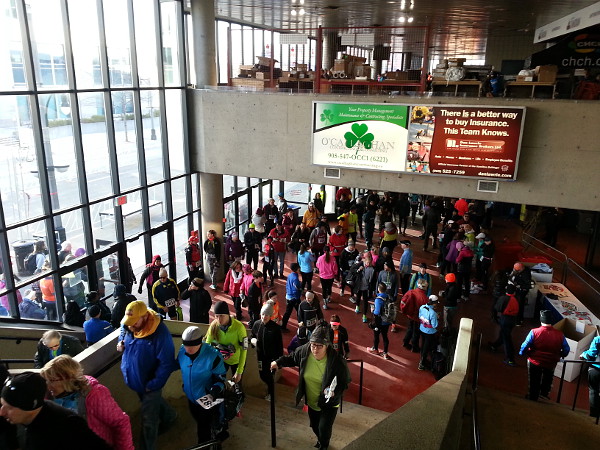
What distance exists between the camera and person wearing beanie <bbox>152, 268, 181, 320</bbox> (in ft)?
30.4

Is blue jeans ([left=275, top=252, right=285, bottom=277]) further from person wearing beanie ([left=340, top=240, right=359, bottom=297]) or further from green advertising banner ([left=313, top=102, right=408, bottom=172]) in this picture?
green advertising banner ([left=313, top=102, right=408, bottom=172])

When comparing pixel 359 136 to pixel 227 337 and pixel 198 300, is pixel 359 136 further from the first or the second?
pixel 227 337

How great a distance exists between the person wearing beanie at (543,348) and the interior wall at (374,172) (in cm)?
331

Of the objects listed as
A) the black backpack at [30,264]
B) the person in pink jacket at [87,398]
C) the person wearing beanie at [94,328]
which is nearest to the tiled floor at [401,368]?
the person wearing beanie at [94,328]

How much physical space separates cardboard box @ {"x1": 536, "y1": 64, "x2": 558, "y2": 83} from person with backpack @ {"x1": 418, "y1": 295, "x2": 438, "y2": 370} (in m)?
5.25

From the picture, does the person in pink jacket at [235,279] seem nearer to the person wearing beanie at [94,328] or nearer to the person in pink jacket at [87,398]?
the person wearing beanie at [94,328]

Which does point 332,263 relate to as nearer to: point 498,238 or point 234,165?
point 234,165

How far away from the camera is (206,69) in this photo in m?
12.4

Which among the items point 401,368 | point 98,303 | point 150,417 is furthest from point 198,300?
point 150,417

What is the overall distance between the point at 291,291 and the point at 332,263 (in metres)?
1.52

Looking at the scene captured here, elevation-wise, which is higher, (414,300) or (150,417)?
(150,417)

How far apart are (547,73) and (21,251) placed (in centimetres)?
1096

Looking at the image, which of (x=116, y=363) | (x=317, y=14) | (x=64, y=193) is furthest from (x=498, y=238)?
(x=116, y=363)

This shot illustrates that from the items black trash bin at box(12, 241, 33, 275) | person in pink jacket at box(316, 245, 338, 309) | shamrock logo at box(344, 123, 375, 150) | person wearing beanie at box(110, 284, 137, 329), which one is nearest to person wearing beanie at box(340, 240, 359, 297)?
person in pink jacket at box(316, 245, 338, 309)
